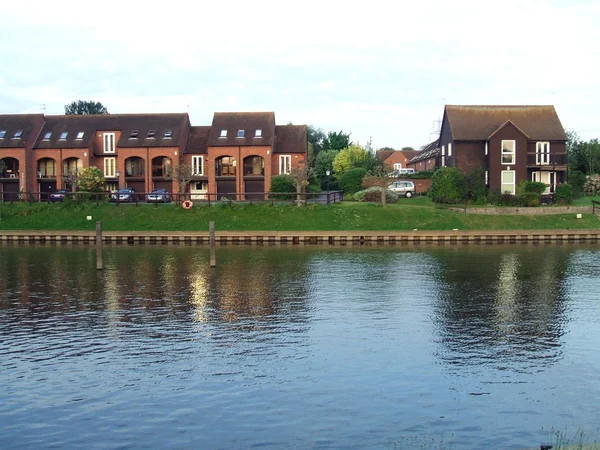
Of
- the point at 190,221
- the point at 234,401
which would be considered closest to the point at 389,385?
the point at 234,401

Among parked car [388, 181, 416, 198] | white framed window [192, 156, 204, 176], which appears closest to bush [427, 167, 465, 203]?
parked car [388, 181, 416, 198]

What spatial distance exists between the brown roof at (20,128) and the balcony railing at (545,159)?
58.5 metres

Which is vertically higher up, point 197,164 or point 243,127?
point 243,127

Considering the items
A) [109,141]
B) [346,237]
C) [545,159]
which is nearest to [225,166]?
[109,141]

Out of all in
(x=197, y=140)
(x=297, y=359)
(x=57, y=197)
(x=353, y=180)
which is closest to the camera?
(x=297, y=359)

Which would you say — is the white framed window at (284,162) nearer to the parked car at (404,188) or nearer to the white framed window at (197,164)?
the white framed window at (197,164)

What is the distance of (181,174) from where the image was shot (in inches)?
3105

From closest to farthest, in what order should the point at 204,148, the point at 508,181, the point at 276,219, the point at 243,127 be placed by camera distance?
the point at 276,219 < the point at 508,181 < the point at 204,148 < the point at 243,127

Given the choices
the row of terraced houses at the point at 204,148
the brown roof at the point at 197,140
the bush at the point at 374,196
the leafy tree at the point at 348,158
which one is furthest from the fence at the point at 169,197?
the leafy tree at the point at 348,158

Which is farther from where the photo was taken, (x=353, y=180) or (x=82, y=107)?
(x=82, y=107)

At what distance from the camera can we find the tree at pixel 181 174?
258ft

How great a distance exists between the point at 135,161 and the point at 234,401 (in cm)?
7203

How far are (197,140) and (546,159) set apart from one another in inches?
1606

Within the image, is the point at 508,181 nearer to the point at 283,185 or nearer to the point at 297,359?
the point at 283,185
